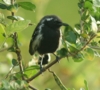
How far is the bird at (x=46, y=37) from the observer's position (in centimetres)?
347

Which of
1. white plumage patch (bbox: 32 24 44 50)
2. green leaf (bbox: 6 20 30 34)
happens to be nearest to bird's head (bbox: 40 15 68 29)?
white plumage patch (bbox: 32 24 44 50)

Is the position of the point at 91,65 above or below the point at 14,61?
below

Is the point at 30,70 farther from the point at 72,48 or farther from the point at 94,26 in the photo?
the point at 94,26

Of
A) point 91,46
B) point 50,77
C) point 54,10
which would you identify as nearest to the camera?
point 91,46

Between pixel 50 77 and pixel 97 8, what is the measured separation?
5.31 feet

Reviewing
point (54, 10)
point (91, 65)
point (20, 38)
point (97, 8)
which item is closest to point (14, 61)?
point (20, 38)

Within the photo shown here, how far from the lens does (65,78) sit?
4.09 meters

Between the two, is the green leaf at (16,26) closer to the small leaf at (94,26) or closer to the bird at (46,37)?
the small leaf at (94,26)

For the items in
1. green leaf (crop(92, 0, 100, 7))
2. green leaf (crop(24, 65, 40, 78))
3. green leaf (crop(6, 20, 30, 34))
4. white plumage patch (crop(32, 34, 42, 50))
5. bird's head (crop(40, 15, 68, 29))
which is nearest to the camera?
green leaf (crop(6, 20, 30, 34))

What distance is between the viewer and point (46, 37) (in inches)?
137

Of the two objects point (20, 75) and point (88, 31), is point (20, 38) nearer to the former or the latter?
point (20, 75)

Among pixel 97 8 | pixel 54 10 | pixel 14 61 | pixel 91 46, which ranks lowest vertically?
pixel 54 10

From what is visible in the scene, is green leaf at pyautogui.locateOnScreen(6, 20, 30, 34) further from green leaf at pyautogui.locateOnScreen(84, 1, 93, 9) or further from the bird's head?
the bird's head

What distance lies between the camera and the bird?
3.47 m
